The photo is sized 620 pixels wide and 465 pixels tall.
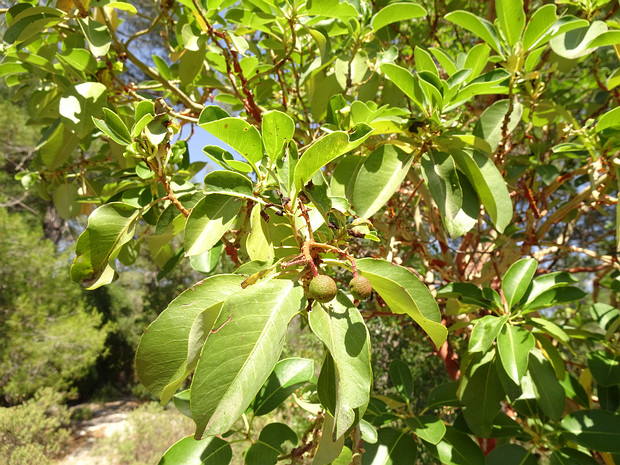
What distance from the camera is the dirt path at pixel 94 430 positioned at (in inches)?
232

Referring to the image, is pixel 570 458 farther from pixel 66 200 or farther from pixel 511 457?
pixel 66 200

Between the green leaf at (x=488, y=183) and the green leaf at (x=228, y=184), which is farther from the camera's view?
the green leaf at (x=488, y=183)

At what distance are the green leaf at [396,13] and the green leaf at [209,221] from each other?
26.1 inches

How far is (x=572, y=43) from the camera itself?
944 millimetres

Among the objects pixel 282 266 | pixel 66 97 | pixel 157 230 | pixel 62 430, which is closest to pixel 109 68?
pixel 66 97

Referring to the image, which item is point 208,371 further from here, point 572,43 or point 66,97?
point 572,43

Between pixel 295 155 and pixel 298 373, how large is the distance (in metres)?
0.59

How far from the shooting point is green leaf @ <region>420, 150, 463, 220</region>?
0.79 meters

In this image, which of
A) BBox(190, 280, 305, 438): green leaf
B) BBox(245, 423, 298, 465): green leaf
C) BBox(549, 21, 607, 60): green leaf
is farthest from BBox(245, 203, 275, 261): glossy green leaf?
BBox(549, 21, 607, 60): green leaf

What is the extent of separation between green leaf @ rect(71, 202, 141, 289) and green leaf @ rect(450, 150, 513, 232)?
71 cm

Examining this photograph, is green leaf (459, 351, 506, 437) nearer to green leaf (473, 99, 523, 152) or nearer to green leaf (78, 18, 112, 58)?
green leaf (473, 99, 523, 152)

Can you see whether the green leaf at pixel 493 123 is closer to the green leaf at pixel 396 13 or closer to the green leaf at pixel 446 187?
the green leaf at pixel 446 187

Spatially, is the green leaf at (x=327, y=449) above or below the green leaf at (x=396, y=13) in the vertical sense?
below

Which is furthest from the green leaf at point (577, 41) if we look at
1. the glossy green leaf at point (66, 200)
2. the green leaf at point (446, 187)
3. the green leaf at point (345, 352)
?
the glossy green leaf at point (66, 200)
